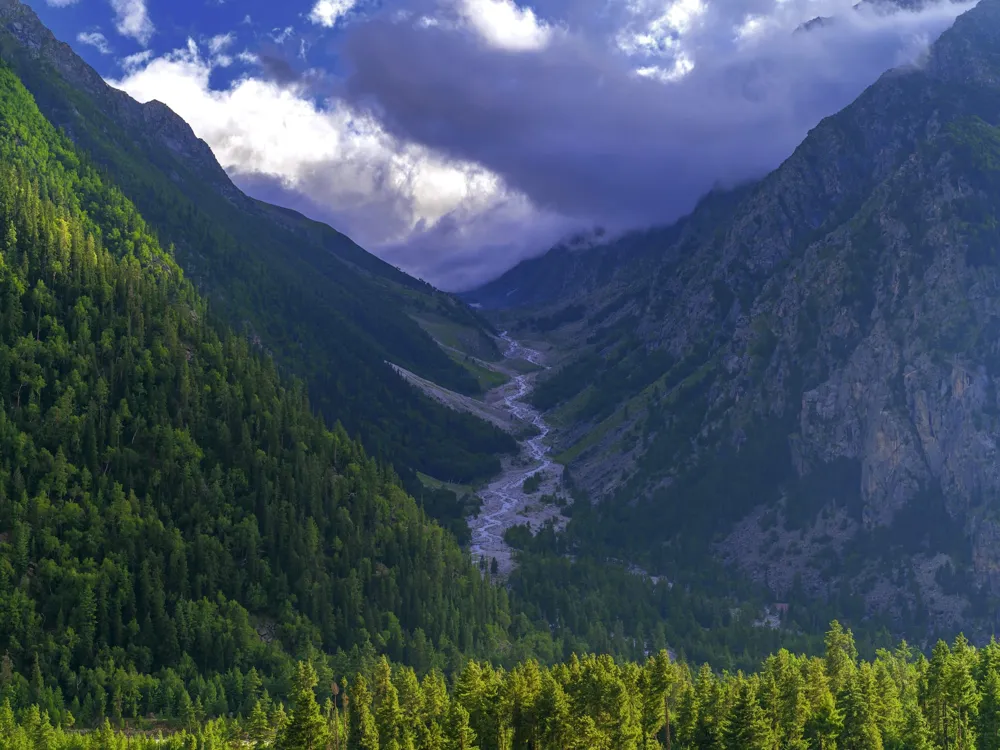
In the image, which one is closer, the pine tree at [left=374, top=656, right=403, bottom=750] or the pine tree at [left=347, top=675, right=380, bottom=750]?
the pine tree at [left=347, top=675, right=380, bottom=750]

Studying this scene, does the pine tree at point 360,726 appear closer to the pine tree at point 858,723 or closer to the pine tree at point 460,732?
the pine tree at point 460,732

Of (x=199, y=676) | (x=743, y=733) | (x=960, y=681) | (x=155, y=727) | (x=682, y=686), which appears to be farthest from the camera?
(x=199, y=676)

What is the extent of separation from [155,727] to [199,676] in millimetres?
16248

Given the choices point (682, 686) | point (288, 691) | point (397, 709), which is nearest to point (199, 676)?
point (288, 691)

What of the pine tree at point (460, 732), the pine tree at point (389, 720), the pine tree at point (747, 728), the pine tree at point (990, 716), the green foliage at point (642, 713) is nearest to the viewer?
the pine tree at point (747, 728)

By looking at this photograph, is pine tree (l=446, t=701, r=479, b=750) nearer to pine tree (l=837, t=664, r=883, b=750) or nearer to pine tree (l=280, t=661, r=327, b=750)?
pine tree (l=280, t=661, r=327, b=750)

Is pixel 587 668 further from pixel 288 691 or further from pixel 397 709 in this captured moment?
pixel 288 691

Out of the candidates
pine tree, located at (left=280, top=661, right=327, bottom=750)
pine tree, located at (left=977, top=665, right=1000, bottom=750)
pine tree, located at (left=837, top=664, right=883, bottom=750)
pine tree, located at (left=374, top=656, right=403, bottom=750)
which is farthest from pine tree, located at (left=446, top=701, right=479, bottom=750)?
pine tree, located at (left=977, top=665, right=1000, bottom=750)

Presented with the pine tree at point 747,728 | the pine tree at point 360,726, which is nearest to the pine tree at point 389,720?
the pine tree at point 360,726

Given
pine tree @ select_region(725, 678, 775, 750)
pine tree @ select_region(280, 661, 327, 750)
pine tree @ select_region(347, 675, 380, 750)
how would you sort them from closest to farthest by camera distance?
pine tree @ select_region(725, 678, 775, 750) → pine tree @ select_region(280, 661, 327, 750) → pine tree @ select_region(347, 675, 380, 750)

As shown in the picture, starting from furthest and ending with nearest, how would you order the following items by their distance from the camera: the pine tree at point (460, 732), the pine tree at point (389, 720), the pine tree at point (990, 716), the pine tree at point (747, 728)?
the pine tree at point (389, 720) → the pine tree at point (990, 716) → the pine tree at point (460, 732) → the pine tree at point (747, 728)

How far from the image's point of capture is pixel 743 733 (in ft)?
411

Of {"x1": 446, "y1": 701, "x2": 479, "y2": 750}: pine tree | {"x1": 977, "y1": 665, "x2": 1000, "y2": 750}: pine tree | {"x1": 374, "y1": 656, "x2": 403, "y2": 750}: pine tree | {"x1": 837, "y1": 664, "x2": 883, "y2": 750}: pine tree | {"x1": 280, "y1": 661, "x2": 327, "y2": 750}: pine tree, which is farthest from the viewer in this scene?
{"x1": 374, "y1": 656, "x2": 403, "y2": 750}: pine tree

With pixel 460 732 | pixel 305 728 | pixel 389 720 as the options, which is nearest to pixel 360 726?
pixel 389 720
